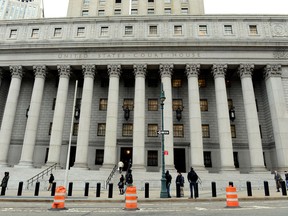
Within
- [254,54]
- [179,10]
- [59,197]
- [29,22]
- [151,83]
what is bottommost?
[59,197]

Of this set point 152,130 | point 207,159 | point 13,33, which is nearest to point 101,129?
point 152,130

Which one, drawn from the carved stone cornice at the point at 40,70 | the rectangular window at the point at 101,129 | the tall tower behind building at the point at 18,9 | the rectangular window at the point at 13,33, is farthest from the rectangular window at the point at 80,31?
the tall tower behind building at the point at 18,9

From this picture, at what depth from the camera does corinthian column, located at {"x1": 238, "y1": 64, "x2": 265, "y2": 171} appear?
26.6m

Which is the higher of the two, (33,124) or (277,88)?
(277,88)

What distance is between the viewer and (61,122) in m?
28.9

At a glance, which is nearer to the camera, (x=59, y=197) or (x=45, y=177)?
(x=59, y=197)

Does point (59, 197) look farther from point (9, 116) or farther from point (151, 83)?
point (151, 83)

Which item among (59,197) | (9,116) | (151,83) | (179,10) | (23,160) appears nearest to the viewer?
(59,197)

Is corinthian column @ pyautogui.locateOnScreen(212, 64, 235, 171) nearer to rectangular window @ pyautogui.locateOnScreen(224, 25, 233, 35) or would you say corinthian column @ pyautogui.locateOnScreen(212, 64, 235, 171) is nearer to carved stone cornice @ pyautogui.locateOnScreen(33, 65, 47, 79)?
rectangular window @ pyautogui.locateOnScreen(224, 25, 233, 35)

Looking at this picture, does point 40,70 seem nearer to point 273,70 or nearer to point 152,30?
point 152,30

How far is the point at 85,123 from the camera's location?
28547mm

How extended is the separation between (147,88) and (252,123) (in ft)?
51.1

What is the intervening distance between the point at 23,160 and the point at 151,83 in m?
20.5

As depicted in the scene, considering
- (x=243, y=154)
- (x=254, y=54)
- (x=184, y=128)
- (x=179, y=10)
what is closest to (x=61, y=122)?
(x=184, y=128)
